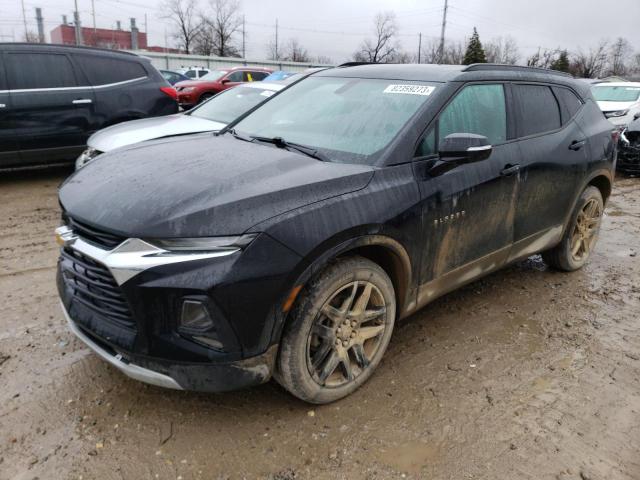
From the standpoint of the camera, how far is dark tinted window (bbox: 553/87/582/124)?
164 inches

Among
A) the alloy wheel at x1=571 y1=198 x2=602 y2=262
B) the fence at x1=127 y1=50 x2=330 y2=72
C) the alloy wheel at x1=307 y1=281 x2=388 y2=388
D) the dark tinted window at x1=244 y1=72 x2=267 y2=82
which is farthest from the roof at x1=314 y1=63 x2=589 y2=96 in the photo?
the fence at x1=127 y1=50 x2=330 y2=72

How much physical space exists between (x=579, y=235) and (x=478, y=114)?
2.00 meters

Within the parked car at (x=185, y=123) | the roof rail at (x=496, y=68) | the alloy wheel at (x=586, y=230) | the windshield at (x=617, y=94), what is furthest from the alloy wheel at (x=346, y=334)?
the windshield at (x=617, y=94)

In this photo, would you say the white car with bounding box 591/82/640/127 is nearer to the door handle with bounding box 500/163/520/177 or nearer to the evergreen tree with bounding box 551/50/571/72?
the door handle with bounding box 500/163/520/177

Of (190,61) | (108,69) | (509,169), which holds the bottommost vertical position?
(509,169)

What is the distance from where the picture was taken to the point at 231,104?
7.01 meters

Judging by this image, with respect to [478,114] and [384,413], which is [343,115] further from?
[384,413]

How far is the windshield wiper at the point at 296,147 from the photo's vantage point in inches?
114

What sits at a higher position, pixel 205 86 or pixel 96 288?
pixel 205 86

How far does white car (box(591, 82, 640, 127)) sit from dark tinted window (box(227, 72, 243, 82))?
11644mm

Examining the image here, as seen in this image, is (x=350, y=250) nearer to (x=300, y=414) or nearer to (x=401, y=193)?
(x=401, y=193)

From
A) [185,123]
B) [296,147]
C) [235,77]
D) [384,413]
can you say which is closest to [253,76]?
[235,77]

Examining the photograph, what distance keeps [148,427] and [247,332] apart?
81cm

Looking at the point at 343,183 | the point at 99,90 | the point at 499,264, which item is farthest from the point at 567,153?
the point at 99,90
